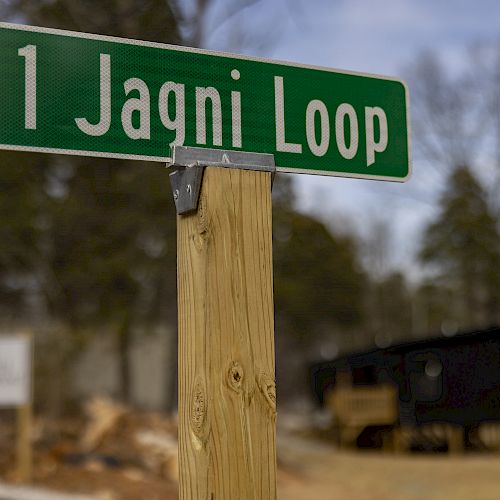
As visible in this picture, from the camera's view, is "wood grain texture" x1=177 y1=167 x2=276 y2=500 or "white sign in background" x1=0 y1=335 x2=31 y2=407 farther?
"white sign in background" x1=0 y1=335 x2=31 y2=407

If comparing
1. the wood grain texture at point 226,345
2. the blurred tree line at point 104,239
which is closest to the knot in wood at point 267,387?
the wood grain texture at point 226,345

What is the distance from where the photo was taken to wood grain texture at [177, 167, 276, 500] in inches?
83.0

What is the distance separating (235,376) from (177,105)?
73 centimetres

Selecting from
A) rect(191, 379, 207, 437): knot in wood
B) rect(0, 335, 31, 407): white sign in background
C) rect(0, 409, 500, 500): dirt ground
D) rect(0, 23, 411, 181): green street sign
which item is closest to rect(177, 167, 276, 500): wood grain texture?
rect(191, 379, 207, 437): knot in wood

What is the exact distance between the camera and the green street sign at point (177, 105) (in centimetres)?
218

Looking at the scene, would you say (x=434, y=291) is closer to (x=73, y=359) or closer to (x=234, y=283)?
(x=73, y=359)

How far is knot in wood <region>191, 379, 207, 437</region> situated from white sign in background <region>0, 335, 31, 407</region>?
334 inches

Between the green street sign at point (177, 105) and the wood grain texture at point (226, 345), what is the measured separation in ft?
0.60

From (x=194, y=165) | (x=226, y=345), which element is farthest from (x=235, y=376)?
(x=194, y=165)

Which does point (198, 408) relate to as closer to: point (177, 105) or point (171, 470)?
A: point (177, 105)

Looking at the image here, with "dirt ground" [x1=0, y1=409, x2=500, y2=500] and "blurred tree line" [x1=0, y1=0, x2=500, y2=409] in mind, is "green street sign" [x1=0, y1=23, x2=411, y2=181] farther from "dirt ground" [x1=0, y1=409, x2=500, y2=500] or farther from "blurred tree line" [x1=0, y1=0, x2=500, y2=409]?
"blurred tree line" [x1=0, y1=0, x2=500, y2=409]

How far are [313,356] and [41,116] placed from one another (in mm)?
28503

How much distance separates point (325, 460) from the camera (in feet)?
56.8

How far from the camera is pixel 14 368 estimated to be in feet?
33.8
